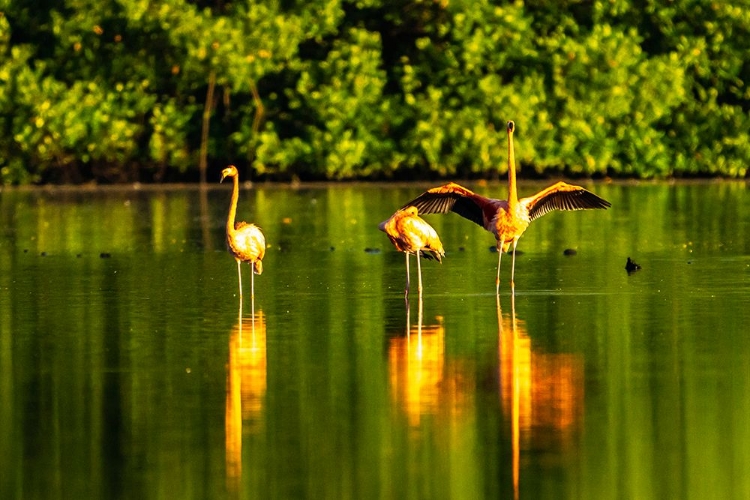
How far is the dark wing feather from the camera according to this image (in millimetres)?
16719

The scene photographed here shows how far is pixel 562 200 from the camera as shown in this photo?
1702 centimetres

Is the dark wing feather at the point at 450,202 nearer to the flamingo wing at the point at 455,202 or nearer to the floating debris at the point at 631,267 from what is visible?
the flamingo wing at the point at 455,202

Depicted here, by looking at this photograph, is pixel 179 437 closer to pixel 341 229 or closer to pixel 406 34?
pixel 341 229

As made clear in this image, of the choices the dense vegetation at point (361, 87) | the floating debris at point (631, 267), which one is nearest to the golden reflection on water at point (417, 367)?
the floating debris at point (631, 267)

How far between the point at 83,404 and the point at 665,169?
3032 cm

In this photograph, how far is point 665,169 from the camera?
39938mm

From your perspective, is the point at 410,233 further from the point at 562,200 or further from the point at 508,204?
the point at 562,200

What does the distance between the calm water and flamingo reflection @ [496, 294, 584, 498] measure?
0.02 meters

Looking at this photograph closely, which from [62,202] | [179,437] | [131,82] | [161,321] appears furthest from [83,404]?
[131,82]

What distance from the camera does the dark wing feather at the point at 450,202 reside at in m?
16.7

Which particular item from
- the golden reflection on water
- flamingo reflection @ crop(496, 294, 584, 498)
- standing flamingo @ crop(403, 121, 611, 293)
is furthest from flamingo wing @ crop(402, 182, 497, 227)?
flamingo reflection @ crop(496, 294, 584, 498)

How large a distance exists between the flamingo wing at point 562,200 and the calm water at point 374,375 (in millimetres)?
642

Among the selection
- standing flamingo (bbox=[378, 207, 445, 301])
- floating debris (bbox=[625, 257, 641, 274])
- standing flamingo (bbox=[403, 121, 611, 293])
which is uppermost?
standing flamingo (bbox=[403, 121, 611, 293])

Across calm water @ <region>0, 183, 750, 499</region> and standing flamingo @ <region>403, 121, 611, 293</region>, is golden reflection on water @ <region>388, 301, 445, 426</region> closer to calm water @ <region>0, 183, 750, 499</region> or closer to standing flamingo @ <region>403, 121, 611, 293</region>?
calm water @ <region>0, 183, 750, 499</region>
